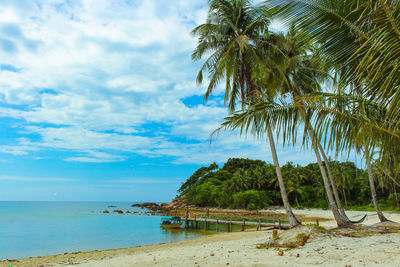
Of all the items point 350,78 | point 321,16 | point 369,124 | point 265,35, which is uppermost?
point 265,35

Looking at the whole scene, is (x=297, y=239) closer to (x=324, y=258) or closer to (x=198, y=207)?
(x=324, y=258)

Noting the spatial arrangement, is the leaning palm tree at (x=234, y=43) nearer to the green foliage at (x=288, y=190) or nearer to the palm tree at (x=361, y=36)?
the palm tree at (x=361, y=36)

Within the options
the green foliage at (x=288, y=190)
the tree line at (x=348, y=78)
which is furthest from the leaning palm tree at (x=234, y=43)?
the green foliage at (x=288, y=190)

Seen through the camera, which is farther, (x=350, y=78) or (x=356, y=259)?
(x=356, y=259)

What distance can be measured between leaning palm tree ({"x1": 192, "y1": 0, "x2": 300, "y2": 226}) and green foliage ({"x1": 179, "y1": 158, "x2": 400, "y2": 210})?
32.1 meters

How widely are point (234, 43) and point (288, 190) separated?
1491 inches

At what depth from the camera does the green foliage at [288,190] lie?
40.9 m

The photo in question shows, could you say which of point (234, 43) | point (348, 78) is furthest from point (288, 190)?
point (348, 78)

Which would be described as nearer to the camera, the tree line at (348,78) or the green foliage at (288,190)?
the tree line at (348,78)

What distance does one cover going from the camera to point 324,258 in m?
5.91

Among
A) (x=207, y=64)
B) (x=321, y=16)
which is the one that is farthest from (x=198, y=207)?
(x=321, y=16)

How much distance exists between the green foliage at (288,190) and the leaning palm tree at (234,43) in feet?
105

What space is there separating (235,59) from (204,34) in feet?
7.44

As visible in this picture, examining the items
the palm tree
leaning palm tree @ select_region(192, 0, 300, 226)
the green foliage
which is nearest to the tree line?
the palm tree
